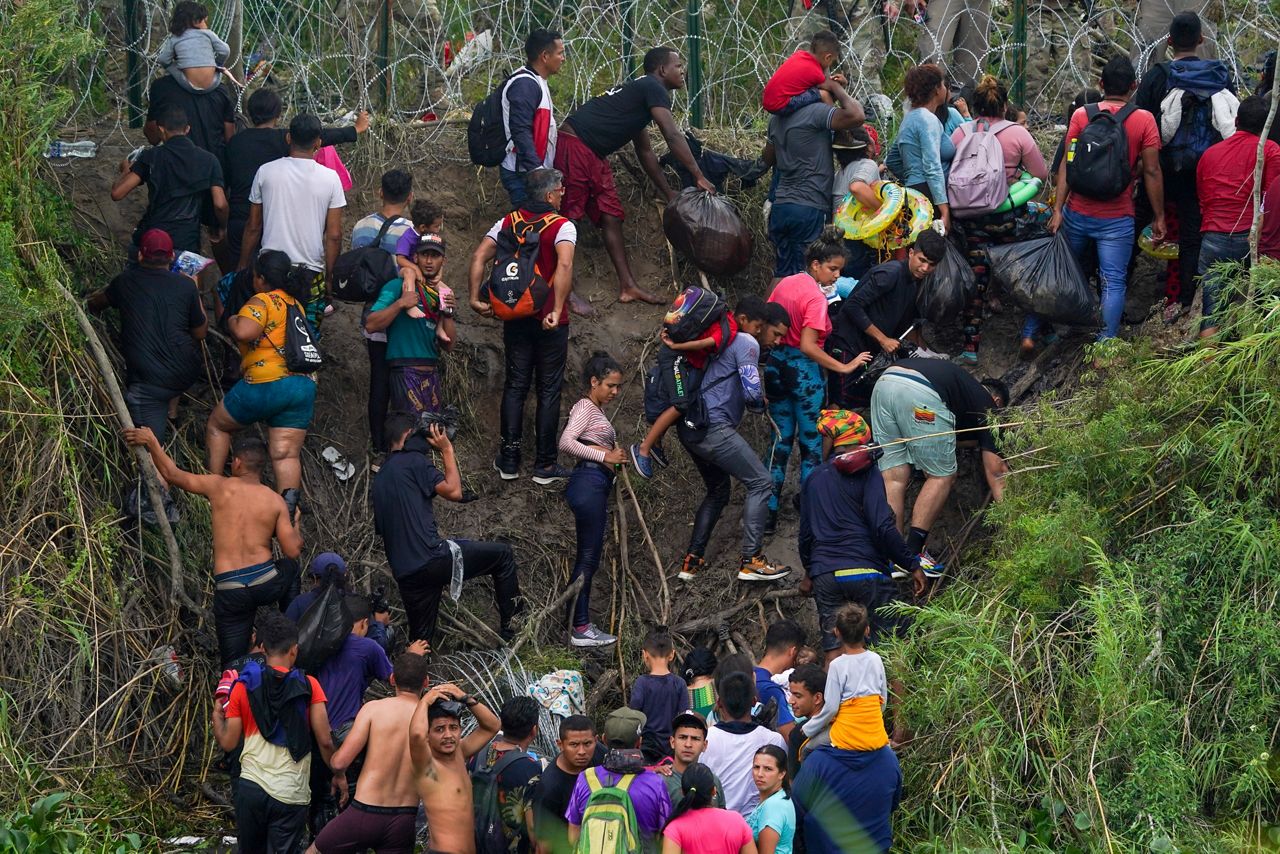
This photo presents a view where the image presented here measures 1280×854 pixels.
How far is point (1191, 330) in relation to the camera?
868 centimetres

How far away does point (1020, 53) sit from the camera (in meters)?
11.6

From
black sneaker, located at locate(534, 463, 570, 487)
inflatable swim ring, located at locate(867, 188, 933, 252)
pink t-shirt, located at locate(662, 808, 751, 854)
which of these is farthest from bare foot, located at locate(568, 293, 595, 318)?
pink t-shirt, located at locate(662, 808, 751, 854)

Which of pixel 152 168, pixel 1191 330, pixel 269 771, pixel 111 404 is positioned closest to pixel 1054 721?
pixel 1191 330

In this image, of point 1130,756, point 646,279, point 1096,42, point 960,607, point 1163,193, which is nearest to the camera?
point 1130,756

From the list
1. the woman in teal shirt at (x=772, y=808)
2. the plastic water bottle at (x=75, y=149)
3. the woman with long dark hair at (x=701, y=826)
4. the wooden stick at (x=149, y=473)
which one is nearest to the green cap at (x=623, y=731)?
the woman with long dark hair at (x=701, y=826)

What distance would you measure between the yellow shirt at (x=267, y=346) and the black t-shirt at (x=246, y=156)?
3.85ft

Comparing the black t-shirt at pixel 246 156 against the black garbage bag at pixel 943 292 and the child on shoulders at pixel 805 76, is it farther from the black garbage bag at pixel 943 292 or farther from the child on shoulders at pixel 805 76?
the black garbage bag at pixel 943 292

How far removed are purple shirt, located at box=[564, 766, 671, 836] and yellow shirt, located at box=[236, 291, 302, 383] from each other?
3.19 metres

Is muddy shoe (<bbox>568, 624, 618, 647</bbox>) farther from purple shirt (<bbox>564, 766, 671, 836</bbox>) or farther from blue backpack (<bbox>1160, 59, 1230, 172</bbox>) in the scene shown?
blue backpack (<bbox>1160, 59, 1230, 172</bbox>)

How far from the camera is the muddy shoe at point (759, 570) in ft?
28.9

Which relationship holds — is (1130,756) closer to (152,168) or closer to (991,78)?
(991,78)

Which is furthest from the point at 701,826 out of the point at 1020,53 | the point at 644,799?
the point at 1020,53

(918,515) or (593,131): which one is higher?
(593,131)

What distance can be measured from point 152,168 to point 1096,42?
23.6 feet
